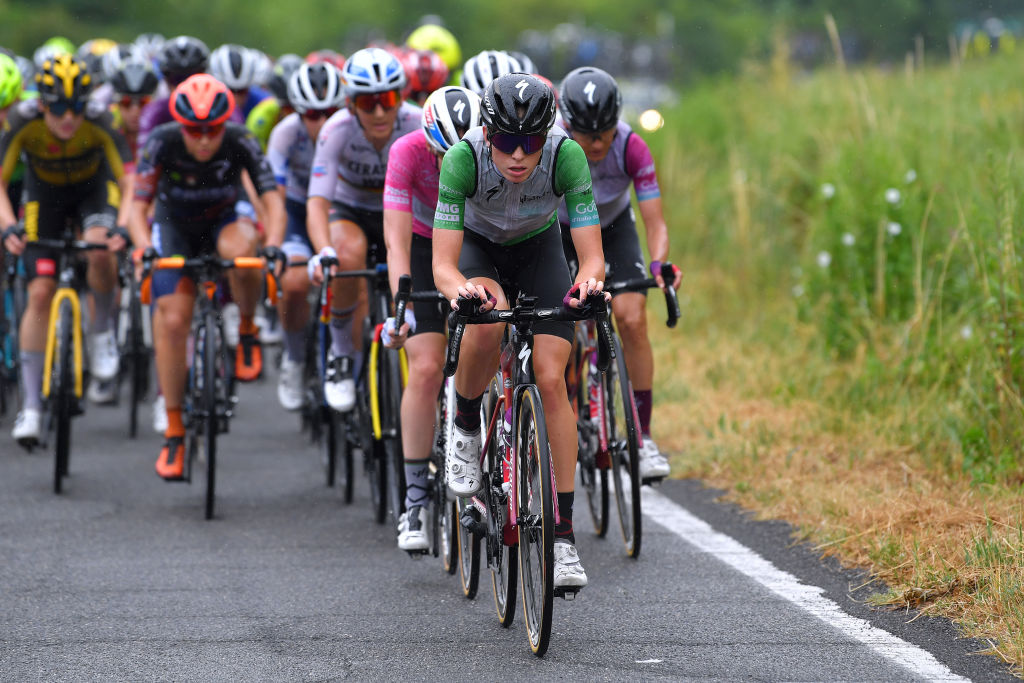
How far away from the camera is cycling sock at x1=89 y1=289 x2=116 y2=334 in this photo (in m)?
9.44

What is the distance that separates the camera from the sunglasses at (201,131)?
7785 mm

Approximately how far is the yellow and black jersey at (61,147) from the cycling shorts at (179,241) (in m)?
0.99

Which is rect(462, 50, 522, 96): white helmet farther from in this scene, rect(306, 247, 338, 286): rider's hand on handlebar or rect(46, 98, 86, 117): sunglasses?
rect(46, 98, 86, 117): sunglasses

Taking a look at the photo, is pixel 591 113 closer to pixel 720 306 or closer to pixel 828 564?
pixel 828 564

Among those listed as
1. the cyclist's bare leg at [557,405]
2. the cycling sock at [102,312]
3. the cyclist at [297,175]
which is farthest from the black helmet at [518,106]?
the cycling sock at [102,312]

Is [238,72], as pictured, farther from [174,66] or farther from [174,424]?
[174,424]

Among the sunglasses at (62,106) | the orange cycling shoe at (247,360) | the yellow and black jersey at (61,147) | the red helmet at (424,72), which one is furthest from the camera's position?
the red helmet at (424,72)

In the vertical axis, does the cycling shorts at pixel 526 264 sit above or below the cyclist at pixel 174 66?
below

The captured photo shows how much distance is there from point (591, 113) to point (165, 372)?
2.87 m

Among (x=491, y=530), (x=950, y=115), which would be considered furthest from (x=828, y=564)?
(x=950, y=115)

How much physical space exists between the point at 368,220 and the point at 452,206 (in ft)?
8.69

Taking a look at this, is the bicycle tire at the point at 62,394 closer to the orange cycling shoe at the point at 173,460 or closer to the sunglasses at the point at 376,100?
the orange cycling shoe at the point at 173,460

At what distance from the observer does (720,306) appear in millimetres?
12789

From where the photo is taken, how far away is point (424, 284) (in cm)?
625
